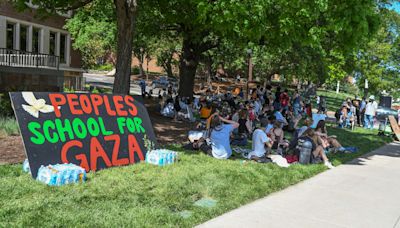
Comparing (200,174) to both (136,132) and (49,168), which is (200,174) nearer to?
(136,132)

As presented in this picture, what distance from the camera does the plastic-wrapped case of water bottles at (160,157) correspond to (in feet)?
26.2

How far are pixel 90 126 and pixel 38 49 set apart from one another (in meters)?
20.4

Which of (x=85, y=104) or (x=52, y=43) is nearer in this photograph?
(x=85, y=104)

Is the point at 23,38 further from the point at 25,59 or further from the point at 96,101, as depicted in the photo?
the point at 96,101

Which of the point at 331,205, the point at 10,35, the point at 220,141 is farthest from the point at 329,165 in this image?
the point at 10,35

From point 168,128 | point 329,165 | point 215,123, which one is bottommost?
point 329,165

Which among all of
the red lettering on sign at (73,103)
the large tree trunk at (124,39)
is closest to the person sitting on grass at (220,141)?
the large tree trunk at (124,39)

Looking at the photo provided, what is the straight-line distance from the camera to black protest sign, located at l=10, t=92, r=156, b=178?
6.59 meters

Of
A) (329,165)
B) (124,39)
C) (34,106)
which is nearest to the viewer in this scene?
(34,106)

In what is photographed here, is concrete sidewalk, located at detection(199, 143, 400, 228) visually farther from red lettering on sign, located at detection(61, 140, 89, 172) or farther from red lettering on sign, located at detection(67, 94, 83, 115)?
red lettering on sign, located at detection(67, 94, 83, 115)

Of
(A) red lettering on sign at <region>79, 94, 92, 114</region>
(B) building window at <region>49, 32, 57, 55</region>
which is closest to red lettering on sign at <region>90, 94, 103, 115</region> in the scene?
(A) red lettering on sign at <region>79, 94, 92, 114</region>

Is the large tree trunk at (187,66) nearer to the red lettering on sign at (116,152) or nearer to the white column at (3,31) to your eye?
the white column at (3,31)

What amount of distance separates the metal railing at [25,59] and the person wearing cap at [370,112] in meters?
17.4

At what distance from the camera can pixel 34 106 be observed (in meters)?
6.81
